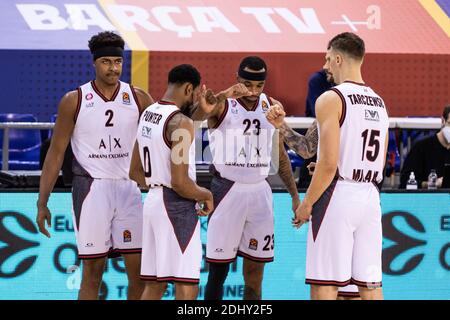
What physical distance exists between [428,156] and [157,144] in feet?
12.4

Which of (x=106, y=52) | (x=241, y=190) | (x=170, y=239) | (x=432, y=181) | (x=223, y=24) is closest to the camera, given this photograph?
(x=170, y=239)

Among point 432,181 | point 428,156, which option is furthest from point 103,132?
point 428,156

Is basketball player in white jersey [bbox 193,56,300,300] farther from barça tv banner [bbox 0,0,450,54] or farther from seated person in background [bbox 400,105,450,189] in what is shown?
barça tv banner [bbox 0,0,450,54]

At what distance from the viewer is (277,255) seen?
858 centimetres

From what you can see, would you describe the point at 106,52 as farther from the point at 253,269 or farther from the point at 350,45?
the point at 253,269

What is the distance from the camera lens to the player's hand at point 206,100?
24.1ft

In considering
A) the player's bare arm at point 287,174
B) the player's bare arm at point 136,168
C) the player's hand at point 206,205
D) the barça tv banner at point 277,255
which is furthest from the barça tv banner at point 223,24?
the player's hand at point 206,205

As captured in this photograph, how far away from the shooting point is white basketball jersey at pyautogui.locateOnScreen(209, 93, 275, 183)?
764cm

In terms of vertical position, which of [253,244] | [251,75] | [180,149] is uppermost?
[251,75]

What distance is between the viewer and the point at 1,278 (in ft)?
27.4
